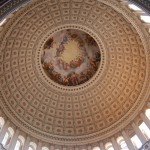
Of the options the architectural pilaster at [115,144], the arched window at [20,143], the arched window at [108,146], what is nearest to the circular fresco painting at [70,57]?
the architectural pilaster at [115,144]

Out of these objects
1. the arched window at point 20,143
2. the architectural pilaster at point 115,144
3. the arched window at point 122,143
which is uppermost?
the arched window at point 20,143

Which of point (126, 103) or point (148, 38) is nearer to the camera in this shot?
point (148, 38)

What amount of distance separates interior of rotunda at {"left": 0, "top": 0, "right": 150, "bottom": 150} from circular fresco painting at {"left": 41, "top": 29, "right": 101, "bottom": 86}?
0.09 metres

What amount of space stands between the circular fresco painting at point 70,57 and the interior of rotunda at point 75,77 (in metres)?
0.09

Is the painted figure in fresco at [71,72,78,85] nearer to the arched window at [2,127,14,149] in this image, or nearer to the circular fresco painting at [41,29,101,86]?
the circular fresco painting at [41,29,101,86]

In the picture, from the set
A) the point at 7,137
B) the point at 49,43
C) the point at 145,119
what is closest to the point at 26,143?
the point at 7,137

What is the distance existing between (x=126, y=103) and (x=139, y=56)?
15.7 ft

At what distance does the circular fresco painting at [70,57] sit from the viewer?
31484 mm

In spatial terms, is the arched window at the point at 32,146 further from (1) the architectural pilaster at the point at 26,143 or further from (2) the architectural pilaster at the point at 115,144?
(2) the architectural pilaster at the point at 115,144

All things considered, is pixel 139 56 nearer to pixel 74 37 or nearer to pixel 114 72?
pixel 114 72

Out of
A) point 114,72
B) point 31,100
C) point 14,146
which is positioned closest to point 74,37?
point 114,72

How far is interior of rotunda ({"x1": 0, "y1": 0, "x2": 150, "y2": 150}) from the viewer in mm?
26922

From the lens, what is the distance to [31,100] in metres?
30.8

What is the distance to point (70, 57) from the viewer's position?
32.8m
